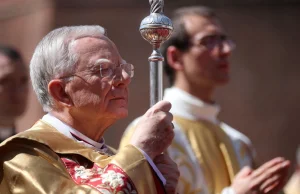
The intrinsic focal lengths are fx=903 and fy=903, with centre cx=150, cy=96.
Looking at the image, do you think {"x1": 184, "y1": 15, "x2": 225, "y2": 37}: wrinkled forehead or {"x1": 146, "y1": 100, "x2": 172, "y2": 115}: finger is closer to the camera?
{"x1": 146, "y1": 100, "x2": 172, "y2": 115}: finger

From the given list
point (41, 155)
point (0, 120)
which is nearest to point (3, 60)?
point (0, 120)

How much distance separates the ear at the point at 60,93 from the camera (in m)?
3.68

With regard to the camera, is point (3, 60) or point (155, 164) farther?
point (3, 60)

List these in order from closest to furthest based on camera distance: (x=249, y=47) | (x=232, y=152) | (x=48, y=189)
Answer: (x=48, y=189) < (x=232, y=152) < (x=249, y=47)

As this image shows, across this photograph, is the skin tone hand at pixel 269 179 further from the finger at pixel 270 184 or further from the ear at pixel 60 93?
the ear at pixel 60 93

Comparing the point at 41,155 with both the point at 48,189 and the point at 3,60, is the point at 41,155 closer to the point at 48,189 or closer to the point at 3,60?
the point at 48,189

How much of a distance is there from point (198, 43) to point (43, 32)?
14.1ft

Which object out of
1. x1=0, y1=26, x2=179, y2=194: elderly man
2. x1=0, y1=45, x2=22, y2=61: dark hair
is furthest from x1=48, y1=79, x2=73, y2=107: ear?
x1=0, y1=45, x2=22, y2=61: dark hair

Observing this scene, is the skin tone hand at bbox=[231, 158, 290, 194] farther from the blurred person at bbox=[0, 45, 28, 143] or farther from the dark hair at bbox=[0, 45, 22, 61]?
the dark hair at bbox=[0, 45, 22, 61]

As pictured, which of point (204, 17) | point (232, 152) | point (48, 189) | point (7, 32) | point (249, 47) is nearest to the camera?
point (48, 189)

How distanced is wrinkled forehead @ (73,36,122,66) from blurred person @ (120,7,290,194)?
144 centimetres

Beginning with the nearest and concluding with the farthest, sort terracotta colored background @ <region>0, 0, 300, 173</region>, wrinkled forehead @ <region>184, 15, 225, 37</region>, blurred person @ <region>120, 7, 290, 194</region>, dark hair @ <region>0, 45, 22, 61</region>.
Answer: blurred person @ <region>120, 7, 290, 194</region> → wrinkled forehead @ <region>184, 15, 225, 37</region> → dark hair @ <region>0, 45, 22, 61</region> → terracotta colored background @ <region>0, 0, 300, 173</region>

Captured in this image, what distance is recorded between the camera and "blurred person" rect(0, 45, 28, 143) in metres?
5.66

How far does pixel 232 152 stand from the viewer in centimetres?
550
